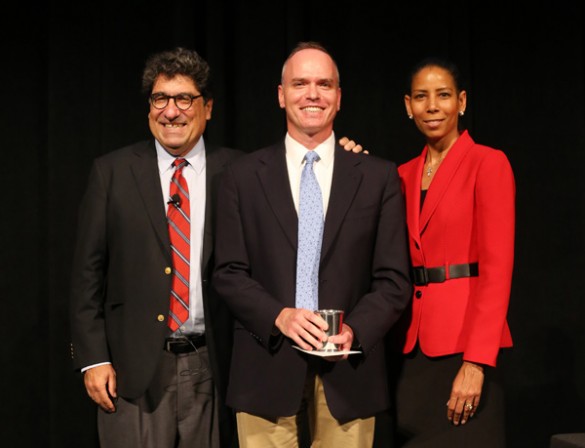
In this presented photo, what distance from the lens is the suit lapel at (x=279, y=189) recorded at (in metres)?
2.32

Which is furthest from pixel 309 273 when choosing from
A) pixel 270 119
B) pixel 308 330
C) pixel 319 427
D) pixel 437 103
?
pixel 270 119

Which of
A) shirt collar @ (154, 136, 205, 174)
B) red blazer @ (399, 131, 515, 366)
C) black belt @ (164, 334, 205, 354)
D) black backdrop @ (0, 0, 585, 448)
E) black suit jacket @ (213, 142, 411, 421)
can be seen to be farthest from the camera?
black backdrop @ (0, 0, 585, 448)

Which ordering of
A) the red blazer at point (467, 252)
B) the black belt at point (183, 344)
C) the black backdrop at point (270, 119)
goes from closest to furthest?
the red blazer at point (467, 252) → the black belt at point (183, 344) → the black backdrop at point (270, 119)

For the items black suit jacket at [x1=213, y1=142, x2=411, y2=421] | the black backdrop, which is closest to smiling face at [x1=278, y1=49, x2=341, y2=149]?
black suit jacket at [x1=213, y1=142, x2=411, y2=421]

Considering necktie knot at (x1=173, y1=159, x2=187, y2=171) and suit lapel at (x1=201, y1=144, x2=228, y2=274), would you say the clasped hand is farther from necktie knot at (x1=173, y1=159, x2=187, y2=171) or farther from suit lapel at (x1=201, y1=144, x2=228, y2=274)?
necktie knot at (x1=173, y1=159, x2=187, y2=171)

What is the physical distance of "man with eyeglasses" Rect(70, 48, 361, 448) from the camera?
2.47m

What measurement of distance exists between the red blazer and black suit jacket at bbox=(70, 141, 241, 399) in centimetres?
65

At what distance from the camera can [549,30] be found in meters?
3.71

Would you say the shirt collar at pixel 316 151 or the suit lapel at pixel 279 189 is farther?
the shirt collar at pixel 316 151

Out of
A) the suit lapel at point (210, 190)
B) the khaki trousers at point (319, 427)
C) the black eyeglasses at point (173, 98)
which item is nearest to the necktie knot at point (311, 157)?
the suit lapel at point (210, 190)

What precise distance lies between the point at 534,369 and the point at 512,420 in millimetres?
260

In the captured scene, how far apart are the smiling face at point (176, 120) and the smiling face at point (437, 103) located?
72cm

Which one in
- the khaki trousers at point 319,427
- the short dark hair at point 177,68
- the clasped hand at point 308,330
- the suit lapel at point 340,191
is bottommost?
the khaki trousers at point 319,427

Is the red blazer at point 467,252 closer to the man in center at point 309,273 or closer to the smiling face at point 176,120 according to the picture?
the man in center at point 309,273
